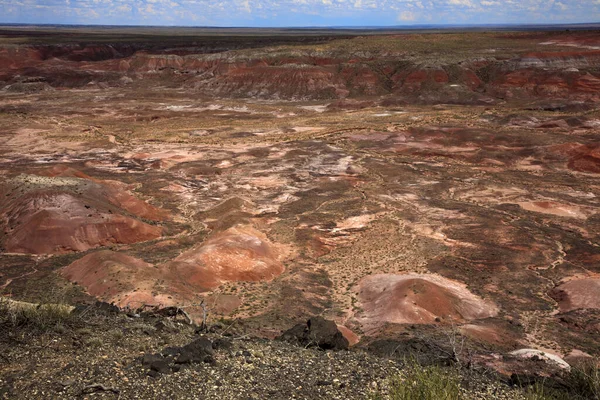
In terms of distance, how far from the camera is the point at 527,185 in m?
47.2

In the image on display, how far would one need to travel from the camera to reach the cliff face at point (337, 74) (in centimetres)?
9106

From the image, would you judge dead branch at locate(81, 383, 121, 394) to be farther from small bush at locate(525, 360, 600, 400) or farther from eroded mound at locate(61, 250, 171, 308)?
eroded mound at locate(61, 250, 171, 308)

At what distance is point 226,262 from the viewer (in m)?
28.9

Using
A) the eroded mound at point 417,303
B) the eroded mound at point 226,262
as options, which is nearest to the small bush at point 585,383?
the eroded mound at point 417,303

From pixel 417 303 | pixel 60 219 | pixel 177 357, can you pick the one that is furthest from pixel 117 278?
pixel 177 357

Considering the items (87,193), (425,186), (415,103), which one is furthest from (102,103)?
(425,186)

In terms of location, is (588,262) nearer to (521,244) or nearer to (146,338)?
(521,244)

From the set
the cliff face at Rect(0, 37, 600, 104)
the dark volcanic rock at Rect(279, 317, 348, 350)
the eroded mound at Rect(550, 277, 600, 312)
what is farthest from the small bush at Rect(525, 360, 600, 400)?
the cliff face at Rect(0, 37, 600, 104)

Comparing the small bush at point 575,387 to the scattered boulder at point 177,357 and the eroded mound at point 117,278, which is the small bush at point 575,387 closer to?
the scattered boulder at point 177,357

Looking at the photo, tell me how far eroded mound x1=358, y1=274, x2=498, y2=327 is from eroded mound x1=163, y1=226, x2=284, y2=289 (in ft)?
19.4

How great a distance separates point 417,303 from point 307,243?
1108cm

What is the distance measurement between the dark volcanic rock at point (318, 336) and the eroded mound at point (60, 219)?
2160cm

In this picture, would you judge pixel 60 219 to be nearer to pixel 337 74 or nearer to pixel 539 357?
pixel 539 357

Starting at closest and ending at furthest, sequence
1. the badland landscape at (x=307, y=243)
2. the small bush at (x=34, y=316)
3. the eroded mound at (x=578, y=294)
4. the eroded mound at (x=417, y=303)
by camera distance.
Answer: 1. the badland landscape at (x=307, y=243)
2. the small bush at (x=34, y=316)
3. the eroded mound at (x=417, y=303)
4. the eroded mound at (x=578, y=294)
